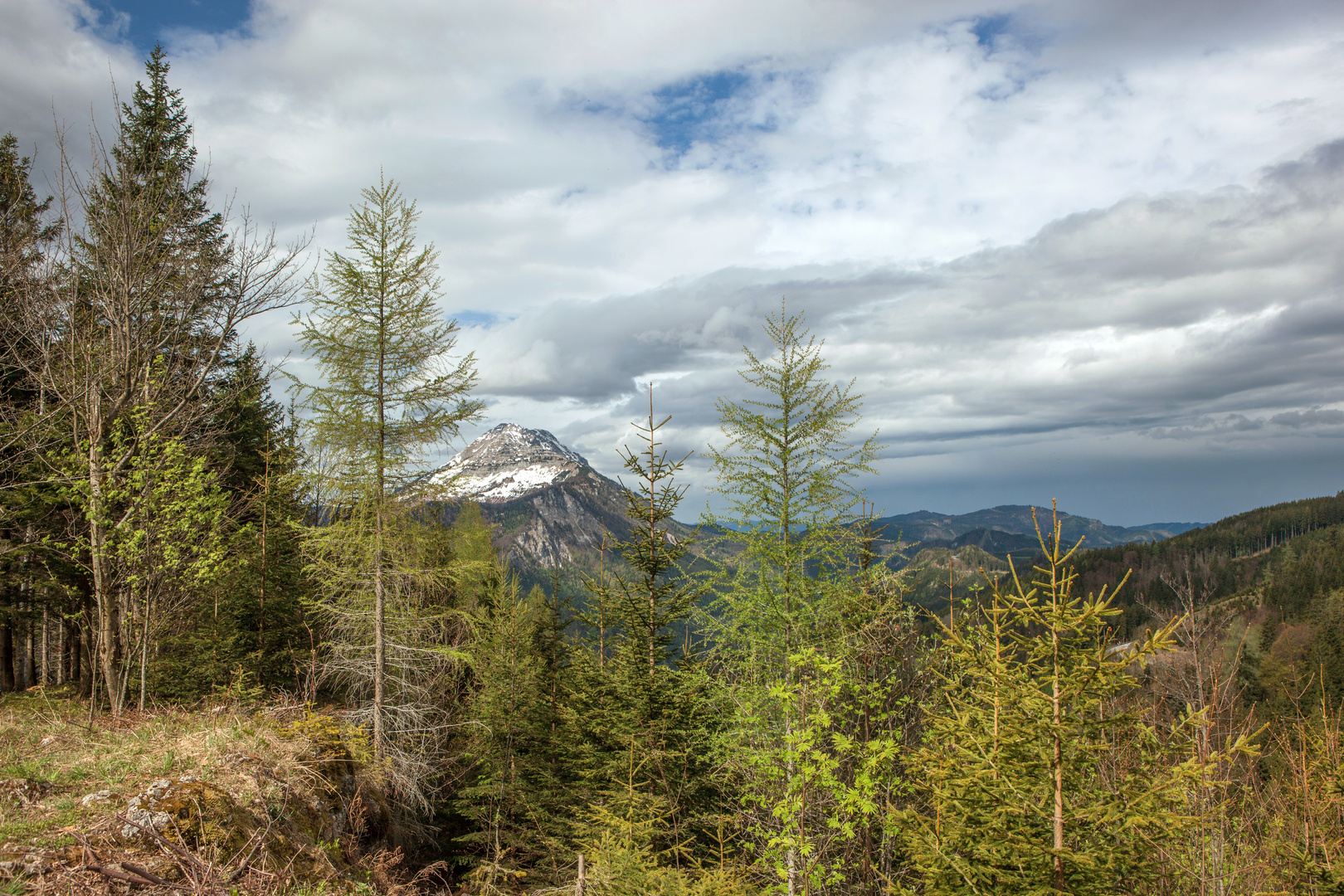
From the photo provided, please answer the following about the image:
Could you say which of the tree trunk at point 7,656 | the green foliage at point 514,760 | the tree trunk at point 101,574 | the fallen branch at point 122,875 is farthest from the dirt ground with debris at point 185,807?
the tree trunk at point 7,656

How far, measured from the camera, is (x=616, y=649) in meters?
15.0

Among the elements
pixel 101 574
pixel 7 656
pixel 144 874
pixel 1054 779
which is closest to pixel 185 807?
pixel 144 874

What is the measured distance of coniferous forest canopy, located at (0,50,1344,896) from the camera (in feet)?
17.3

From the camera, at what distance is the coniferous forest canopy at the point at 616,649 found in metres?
5.28

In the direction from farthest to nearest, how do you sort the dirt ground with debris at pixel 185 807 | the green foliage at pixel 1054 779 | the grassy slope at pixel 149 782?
1. the grassy slope at pixel 149 782
2. the dirt ground with debris at pixel 185 807
3. the green foliage at pixel 1054 779

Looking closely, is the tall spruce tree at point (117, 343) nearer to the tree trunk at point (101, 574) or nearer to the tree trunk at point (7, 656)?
the tree trunk at point (101, 574)

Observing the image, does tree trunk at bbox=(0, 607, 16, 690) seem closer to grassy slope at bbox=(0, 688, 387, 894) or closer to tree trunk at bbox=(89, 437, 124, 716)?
grassy slope at bbox=(0, 688, 387, 894)

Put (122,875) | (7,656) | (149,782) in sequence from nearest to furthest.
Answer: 1. (122,875)
2. (149,782)
3. (7,656)

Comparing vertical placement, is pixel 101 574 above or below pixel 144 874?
above

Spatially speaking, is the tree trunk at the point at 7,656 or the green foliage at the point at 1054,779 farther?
the tree trunk at the point at 7,656

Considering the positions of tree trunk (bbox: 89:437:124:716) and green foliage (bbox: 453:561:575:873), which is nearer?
tree trunk (bbox: 89:437:124:716)

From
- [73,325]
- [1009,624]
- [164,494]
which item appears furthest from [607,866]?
[73,325]

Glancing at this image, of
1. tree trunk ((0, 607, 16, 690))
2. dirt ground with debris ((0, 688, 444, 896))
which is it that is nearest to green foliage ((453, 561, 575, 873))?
dirt ground with debris ((0, 688, 444, 896))

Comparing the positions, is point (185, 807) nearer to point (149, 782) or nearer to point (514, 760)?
point (149, 782)
